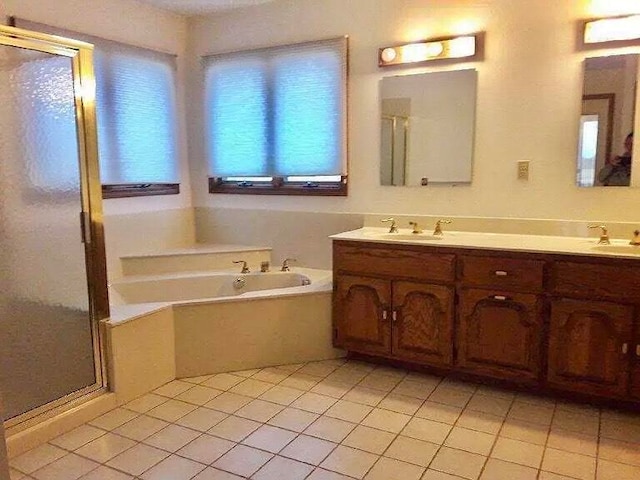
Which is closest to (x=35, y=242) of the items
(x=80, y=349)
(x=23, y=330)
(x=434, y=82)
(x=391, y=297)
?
(x=23, y=330)

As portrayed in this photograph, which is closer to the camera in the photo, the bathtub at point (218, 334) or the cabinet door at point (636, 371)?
the cabinet door at point (636, 371)

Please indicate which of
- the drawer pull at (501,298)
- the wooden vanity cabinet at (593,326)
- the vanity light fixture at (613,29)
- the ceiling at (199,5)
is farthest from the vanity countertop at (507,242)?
the ceiling at (199,5)

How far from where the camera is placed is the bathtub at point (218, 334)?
2.78 meters

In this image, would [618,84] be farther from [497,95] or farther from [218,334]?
[218,334]

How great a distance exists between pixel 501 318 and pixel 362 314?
798 millimetres

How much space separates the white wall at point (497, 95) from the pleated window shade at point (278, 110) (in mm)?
109

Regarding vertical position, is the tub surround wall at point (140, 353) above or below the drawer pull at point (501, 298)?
below

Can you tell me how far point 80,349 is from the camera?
2590 millimetres

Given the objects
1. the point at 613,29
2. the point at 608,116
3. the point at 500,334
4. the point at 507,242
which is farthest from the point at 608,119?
the point at 500,334

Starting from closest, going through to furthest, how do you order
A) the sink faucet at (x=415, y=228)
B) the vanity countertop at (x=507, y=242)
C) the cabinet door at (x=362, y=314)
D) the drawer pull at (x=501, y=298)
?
the vanity countertop at (x=507, y=242) < the drawer pull at (x=501, y=298) < the cabinet door at (x=362, y=314) < the sink faucet at (x=415, y=228)

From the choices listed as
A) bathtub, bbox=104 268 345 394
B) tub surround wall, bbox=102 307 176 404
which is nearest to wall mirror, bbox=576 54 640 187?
bathtub, bbox=104 268 345 394

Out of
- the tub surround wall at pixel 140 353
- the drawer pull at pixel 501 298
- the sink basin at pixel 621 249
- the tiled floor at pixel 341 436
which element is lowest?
the tiled floor at pixel 341 436

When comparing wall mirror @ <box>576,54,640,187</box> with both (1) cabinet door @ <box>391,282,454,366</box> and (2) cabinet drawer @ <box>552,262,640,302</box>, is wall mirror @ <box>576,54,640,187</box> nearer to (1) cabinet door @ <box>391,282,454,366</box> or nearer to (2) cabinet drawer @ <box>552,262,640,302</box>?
(2) cabinet drawer @ <box>552,262,640,302</box>

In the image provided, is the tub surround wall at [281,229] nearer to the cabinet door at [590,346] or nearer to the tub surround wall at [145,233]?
the tub surround wall at [145,233]
